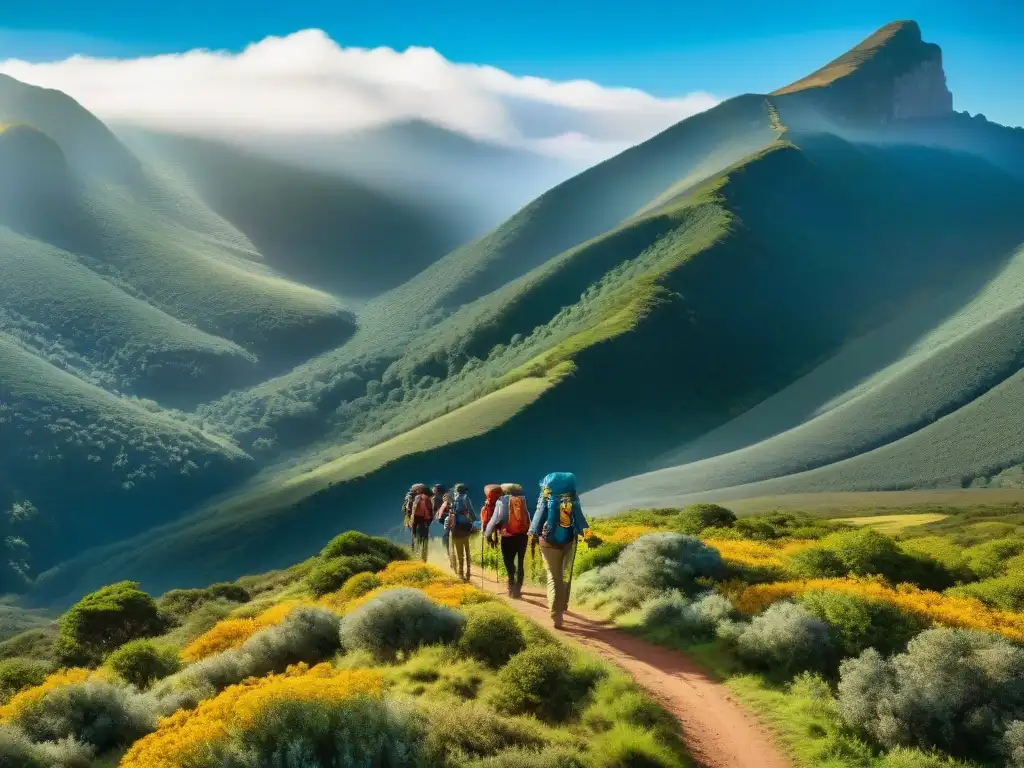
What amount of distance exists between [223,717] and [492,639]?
4.14 m

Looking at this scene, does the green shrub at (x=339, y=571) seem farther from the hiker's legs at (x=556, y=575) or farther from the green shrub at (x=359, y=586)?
the hiker's legs at (x=556, y=575)

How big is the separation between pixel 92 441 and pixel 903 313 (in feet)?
562

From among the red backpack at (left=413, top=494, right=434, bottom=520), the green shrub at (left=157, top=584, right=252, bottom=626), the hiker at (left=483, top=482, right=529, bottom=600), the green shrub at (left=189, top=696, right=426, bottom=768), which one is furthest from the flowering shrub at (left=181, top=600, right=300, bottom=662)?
the green shrub at (left=157, top=584, right=252, bottom=626)

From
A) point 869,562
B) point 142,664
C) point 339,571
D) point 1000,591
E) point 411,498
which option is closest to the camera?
point 142,664

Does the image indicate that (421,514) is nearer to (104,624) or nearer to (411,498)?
(411,498)

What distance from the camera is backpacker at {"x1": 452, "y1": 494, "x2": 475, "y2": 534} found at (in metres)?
21.7

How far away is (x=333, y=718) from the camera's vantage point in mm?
8727

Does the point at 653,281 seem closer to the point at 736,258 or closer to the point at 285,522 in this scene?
the point at 736,258

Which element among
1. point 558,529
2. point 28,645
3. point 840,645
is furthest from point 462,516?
point 28,645

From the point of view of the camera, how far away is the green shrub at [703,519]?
3223 cm

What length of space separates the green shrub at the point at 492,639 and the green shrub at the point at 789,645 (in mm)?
3394

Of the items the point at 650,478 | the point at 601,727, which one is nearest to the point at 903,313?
the point at 650,478

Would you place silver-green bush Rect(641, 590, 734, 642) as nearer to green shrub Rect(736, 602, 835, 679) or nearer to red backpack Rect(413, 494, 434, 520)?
green shrub Rect(736, 602, 835, 679)

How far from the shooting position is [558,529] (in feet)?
49.3
